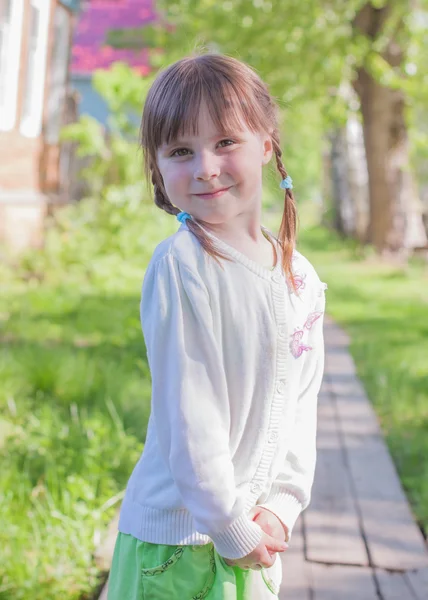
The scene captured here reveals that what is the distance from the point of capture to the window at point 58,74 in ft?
41.8

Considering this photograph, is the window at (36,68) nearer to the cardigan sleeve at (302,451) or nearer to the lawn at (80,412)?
the lawn at (80,412)

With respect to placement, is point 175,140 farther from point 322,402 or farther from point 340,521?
point 322,402

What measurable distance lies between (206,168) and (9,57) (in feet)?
34.0

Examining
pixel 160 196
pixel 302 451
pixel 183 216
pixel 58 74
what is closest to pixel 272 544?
pixel 302 451

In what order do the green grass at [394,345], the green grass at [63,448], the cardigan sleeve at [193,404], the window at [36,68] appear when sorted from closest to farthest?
the cardigan sleeve at [193,404] < the green grass at [63,448] < the green grass at [394,345] < the window at [36,68]

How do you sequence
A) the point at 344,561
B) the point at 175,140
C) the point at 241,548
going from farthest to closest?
the point at 344,561, the point at 175,140, the point at 241,548

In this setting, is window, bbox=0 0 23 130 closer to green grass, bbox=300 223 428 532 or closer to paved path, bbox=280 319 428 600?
green grass, bbox=300 223 428 532

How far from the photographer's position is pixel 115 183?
13039 millimetres

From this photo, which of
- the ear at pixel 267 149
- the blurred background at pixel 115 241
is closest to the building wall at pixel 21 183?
the blurred background at pixel 115 241

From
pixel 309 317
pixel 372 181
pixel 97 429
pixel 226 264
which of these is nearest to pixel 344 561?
pixel 97 429

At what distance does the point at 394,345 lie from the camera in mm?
7617

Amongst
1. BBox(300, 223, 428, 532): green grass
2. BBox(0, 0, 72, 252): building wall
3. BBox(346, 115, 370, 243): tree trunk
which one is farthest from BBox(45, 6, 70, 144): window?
BBox(346, 115, 370, 243): tree trunk

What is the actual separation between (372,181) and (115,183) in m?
5.74

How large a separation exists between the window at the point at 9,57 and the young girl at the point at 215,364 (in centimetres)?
995
